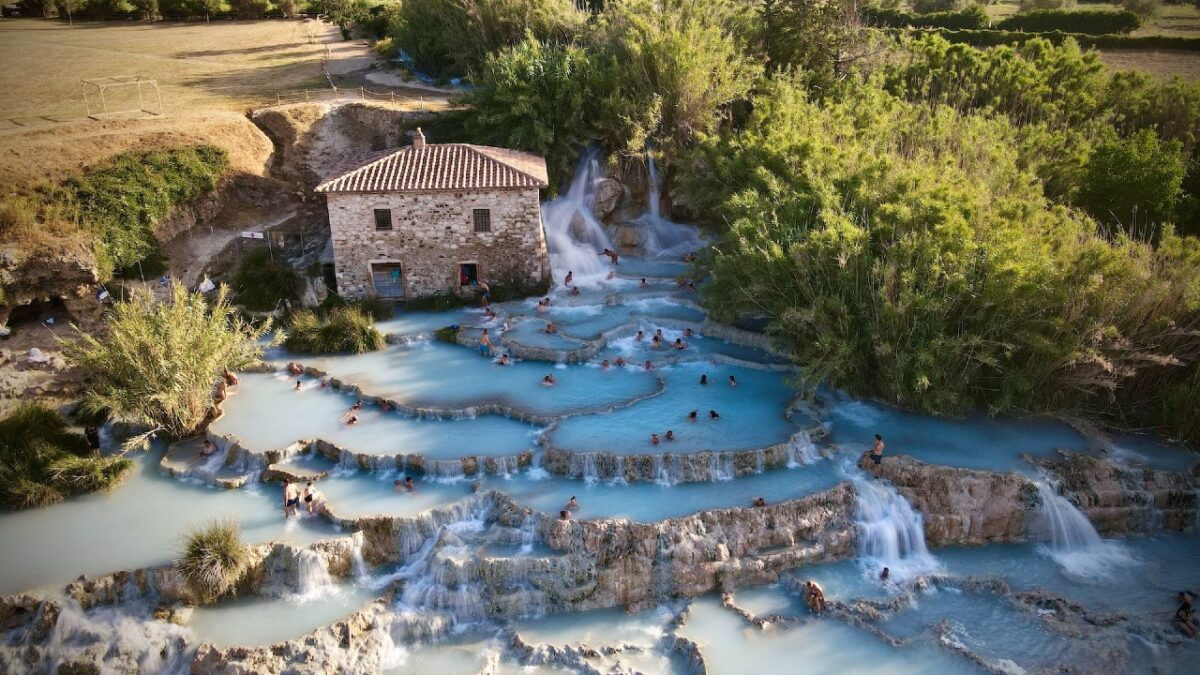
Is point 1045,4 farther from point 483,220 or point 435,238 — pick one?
point 435,238

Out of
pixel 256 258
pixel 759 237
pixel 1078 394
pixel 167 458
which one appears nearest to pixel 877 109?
pixel 759 237

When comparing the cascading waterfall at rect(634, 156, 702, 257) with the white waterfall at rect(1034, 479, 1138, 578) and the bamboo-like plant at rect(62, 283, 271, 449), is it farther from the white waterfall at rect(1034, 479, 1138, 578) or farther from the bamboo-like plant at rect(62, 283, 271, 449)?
the white waterfall at rect(1034, 479, 1138, 578)

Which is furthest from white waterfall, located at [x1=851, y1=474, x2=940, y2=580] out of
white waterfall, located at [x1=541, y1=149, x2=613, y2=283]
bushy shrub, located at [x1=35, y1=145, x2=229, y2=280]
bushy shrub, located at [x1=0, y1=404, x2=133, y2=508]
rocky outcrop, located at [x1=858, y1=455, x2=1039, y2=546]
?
bushy shrub, located at [x1=35, y1=145, x2=229, y2=280]

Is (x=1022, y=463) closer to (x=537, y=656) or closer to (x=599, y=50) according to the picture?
(x=537, y=656)

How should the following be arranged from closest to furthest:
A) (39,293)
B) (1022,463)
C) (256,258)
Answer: (1022,463) < (39,293) < (256,258)

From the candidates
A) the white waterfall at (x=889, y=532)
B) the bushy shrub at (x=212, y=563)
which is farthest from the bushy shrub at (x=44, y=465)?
the white waterfall at (x=889, y=532)
